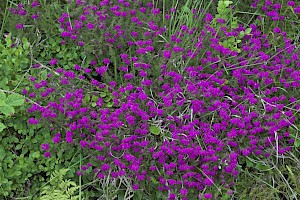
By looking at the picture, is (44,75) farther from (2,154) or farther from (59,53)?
(2,154)

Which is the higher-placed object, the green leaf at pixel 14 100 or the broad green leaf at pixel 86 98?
the green leaf at pixel 14 100

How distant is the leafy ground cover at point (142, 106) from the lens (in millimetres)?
3041

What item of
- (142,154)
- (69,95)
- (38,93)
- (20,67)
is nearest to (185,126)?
(142,154)

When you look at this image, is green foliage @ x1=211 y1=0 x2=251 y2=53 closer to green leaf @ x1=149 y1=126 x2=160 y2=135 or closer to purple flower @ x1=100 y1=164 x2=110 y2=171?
green leaf @ x1=149 y1=126 x2=160 y2=135

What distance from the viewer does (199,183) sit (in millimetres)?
3010

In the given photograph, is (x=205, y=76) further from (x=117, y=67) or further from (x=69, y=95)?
(x=69, y=95)

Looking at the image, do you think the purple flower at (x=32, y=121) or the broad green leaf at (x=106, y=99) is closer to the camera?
the purple flower at (x=32, y=121)

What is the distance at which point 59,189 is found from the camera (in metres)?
3.03

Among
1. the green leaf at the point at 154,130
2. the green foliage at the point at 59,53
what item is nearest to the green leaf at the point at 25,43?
the green foliage at the point at 59,53

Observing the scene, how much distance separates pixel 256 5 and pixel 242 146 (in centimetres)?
137

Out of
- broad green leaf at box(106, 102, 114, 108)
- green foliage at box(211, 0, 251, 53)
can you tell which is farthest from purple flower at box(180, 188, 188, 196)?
green foliage at box(211, 0, 251, 53)

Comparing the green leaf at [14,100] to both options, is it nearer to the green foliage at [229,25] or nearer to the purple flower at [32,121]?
the purple flower at [32,121]

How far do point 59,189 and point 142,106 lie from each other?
74cm

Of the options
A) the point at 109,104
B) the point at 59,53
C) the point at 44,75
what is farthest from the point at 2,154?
the point at 59,53
